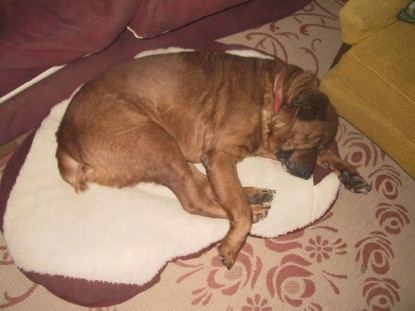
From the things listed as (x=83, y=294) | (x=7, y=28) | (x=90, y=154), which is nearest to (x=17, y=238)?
(x=83, y=294)

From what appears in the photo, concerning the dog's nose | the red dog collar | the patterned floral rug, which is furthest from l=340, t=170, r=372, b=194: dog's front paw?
the red dog collar

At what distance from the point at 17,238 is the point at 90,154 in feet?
2.81

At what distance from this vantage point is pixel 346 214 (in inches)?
122

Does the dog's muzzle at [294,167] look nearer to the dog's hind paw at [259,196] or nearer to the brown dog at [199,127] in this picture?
the brown dog at [199,127]

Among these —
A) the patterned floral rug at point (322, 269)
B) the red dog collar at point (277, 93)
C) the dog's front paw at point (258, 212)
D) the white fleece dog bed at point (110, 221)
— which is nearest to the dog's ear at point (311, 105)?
the red dog collar at point (277, 93)

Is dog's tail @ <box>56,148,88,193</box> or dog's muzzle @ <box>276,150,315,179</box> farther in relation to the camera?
dog's muzzle @ <box>276,150,315,179</box>

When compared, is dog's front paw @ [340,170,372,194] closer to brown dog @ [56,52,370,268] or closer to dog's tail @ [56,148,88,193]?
brown dog @ [56,52,370,268]

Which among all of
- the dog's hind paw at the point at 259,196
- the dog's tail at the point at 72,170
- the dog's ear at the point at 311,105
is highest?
the dog's ear at the point at 311,105

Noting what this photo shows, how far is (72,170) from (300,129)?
1.74 m

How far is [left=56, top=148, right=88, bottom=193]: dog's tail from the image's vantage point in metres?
2.38

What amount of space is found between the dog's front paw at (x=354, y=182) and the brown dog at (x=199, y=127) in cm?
3

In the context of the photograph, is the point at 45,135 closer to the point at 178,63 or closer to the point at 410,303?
the point at 178,63

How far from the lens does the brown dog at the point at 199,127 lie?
231 cm

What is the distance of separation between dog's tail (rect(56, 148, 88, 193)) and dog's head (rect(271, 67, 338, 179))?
4.89 ft
